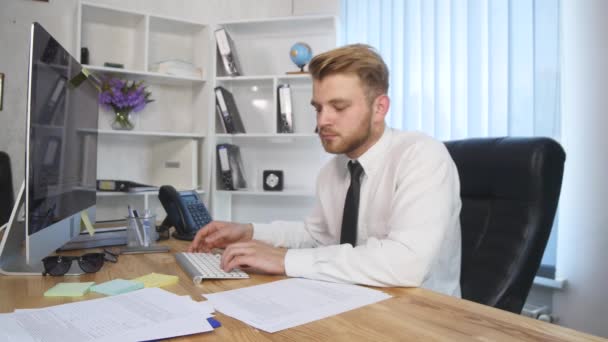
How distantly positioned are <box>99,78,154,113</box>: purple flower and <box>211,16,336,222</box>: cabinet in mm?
498

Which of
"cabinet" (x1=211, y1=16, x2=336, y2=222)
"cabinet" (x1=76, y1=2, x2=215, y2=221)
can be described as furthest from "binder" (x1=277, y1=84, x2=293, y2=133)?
"cabinet" (x1=76, y1=2, x2=215, y2=221)

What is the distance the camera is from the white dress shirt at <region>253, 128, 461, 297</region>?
85cm

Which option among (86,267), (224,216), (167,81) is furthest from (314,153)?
(86,267)

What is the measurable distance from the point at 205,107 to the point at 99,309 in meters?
2.29

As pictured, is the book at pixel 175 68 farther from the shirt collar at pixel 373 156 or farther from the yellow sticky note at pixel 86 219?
the shirt collar at pixel 373 156

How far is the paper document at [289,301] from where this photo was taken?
2.09 feet

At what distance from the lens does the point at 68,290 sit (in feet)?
2.57

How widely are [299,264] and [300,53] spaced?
2066mm

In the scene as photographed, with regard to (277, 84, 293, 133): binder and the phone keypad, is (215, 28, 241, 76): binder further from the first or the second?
the phone keypad

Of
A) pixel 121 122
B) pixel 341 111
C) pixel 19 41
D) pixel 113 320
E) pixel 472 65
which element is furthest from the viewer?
pixel 121 122

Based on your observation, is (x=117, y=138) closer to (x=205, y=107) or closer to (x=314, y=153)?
(x=205, y=107)

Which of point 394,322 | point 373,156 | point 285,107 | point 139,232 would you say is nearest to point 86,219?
point 139,232

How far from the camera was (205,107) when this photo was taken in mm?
2844

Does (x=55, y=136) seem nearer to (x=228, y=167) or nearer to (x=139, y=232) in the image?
(x=139, y=232)
